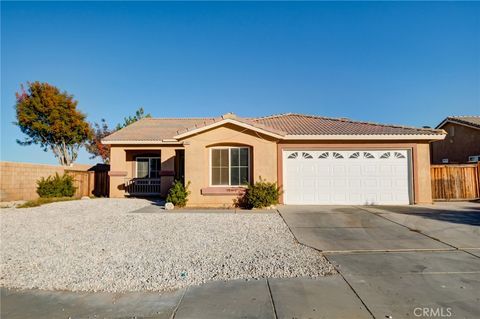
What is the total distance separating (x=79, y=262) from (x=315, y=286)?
459 centimetres

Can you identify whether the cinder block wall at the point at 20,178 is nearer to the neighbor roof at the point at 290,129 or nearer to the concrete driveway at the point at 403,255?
the neighbor roof at the point at 290,129

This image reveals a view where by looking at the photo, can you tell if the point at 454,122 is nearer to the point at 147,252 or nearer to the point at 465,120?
the point at 465,120

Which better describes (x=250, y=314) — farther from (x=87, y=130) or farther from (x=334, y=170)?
(x=87, y=130)

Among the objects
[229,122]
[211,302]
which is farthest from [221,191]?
[211,302]

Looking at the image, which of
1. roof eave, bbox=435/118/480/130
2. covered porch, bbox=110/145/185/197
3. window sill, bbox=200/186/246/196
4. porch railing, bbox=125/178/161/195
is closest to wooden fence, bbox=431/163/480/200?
roof eave, bbox=435/118/480/130

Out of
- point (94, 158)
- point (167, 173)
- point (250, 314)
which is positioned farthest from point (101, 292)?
point (94, 158)

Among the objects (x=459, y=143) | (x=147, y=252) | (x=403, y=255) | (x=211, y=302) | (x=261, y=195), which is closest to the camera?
(x=211, y=302)

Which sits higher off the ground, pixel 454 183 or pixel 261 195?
pixel 454 183

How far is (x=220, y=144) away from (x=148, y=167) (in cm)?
795

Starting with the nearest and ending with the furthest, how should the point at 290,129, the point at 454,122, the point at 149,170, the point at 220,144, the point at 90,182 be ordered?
1. the point at 220,144
2. the point at 290,129
3. the point at 149,170
4. the point at 90,182
5. the point at 454,122

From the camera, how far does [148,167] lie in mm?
18688

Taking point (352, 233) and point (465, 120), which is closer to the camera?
point (352, 233)

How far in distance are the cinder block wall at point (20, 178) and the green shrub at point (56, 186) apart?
0.47 meters

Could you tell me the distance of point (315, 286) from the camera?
4.36m
